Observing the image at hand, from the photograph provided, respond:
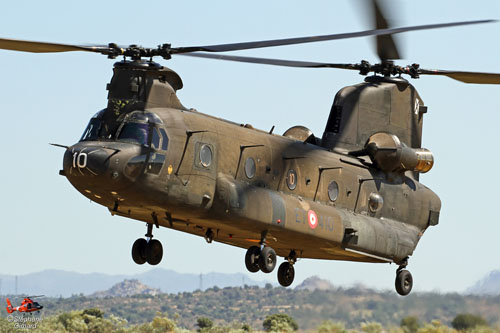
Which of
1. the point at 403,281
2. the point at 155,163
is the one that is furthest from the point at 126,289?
the point at 155,163

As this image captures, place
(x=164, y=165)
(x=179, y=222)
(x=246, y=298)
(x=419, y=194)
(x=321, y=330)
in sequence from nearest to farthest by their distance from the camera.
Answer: (x=164, y=165)
(x=179, y=222)
(x=419, y=194)
(x=321, y=330)
(x=246, y=298)

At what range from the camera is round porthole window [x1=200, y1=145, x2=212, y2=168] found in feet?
72.7

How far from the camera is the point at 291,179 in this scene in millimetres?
24672

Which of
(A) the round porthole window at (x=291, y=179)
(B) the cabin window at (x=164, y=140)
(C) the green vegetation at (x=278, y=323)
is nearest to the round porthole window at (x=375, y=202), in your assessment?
(A) the round porthole window at (x=291, y=179)

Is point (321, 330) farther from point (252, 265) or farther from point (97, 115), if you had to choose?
point (97, 115)

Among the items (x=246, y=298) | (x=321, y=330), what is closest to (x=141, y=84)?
(x=321, y=330)

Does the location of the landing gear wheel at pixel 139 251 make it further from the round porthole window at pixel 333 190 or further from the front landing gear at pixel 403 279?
the front landing gear at pixel 403 279

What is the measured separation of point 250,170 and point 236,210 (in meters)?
1.22

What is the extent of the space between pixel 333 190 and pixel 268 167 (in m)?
2.57

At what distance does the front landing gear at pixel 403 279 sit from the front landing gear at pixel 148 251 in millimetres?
7050

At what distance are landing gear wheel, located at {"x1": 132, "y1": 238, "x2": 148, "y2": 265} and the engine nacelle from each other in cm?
701

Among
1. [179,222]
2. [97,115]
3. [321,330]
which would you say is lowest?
[321,330]

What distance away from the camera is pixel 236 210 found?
22.6 metres

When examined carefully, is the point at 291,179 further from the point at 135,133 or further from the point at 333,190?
the point at 135,133
